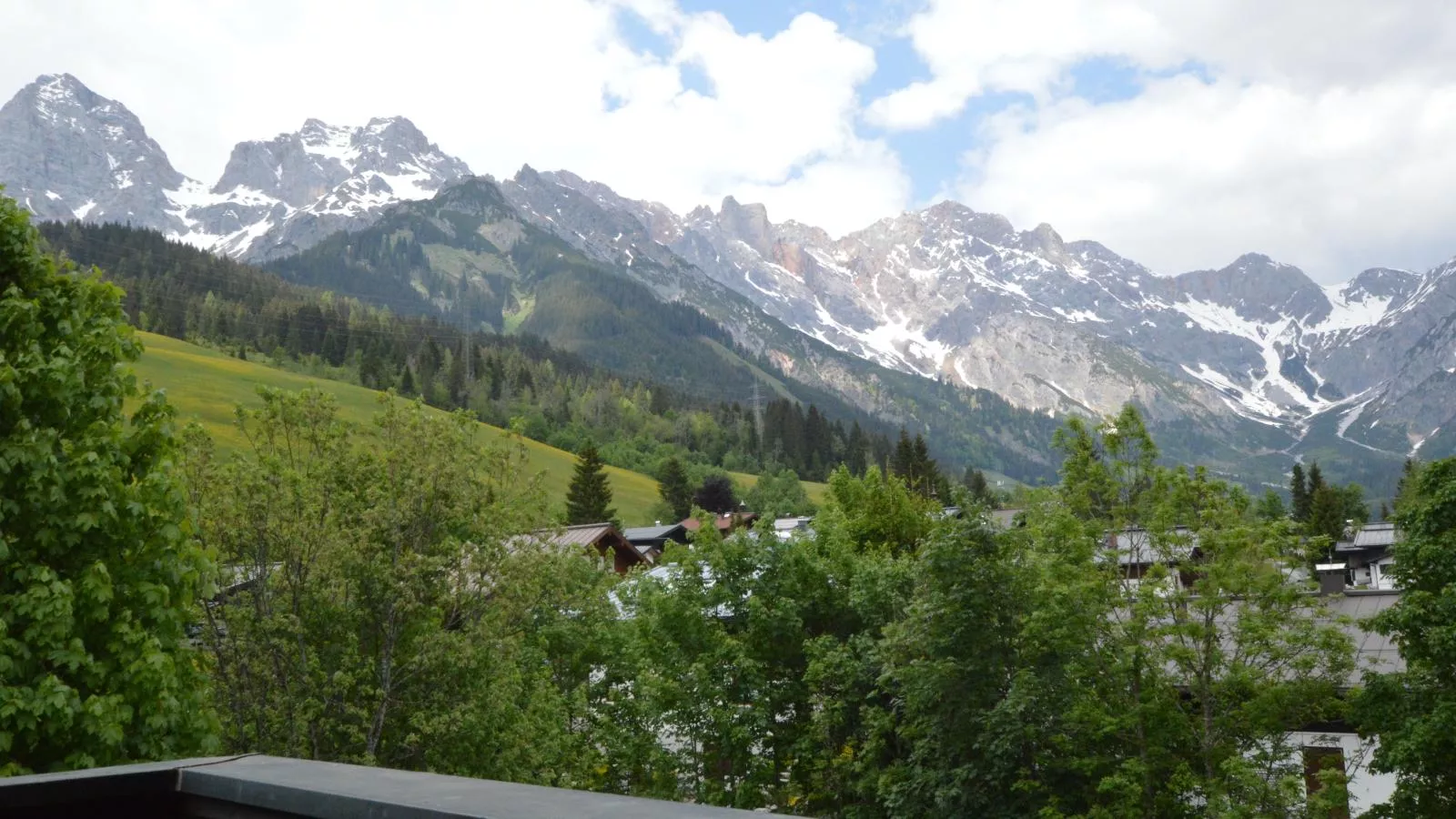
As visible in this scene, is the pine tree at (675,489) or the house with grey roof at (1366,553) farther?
the pine tree at (675,489)

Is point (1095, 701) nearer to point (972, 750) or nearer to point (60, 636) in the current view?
point (972, 750)

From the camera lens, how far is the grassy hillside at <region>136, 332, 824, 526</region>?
105 m

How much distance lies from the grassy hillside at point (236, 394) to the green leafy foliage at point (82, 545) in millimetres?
85430

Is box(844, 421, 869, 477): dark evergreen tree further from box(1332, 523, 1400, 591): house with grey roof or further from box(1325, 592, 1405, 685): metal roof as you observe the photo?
box(1325, 592, 1405, 685): metal roof

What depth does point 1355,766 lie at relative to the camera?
861 inches

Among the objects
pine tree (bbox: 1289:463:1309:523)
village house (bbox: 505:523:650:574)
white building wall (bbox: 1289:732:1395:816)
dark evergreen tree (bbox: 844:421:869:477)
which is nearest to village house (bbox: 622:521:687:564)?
village house (bbox: 505:523:650:574)

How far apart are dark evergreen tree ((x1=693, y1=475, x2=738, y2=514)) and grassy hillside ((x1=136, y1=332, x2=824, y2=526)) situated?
620 centimetres

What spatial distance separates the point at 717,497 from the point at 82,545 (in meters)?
105

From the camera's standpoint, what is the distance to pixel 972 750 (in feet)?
74.8

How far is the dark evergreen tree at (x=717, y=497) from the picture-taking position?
11425 centimetres

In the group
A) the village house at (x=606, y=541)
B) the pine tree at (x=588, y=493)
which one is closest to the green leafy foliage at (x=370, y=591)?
the village house at (x=606, y=541)

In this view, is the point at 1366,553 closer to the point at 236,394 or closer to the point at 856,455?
the point at 236,394

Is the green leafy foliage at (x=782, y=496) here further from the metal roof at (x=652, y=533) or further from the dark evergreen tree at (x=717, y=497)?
the metal roof at (x=652, y=533)

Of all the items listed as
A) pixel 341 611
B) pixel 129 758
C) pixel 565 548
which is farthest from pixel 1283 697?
pixel 129 758
